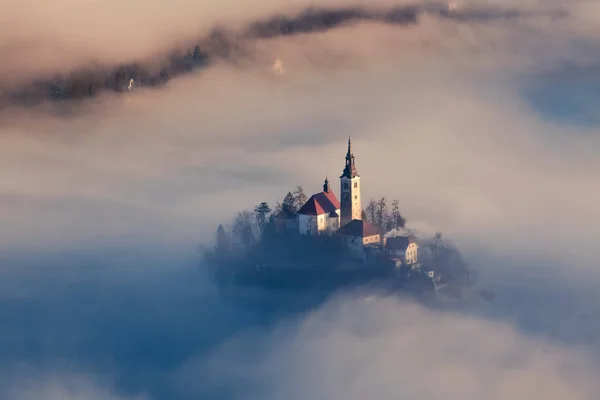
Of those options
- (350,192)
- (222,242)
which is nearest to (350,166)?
(350,192)

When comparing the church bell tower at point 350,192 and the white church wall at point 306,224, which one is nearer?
the church bell tower at point 350,192

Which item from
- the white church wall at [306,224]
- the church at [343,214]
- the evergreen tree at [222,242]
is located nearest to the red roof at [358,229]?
the church at [343,214]

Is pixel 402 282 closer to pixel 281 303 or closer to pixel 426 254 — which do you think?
pixel 426 254

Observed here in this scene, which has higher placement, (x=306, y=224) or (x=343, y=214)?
(x=343, y=214)

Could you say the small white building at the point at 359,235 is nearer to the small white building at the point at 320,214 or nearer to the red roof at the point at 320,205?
the small white building at the point at 320,214

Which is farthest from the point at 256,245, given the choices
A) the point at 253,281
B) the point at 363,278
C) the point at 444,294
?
the point at 444,294

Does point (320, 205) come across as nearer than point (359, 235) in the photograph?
No

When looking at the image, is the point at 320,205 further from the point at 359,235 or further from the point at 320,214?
the point at 359,235

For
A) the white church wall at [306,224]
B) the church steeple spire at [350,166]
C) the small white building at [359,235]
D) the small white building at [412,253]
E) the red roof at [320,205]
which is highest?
the church steeple spire at [350,166]
